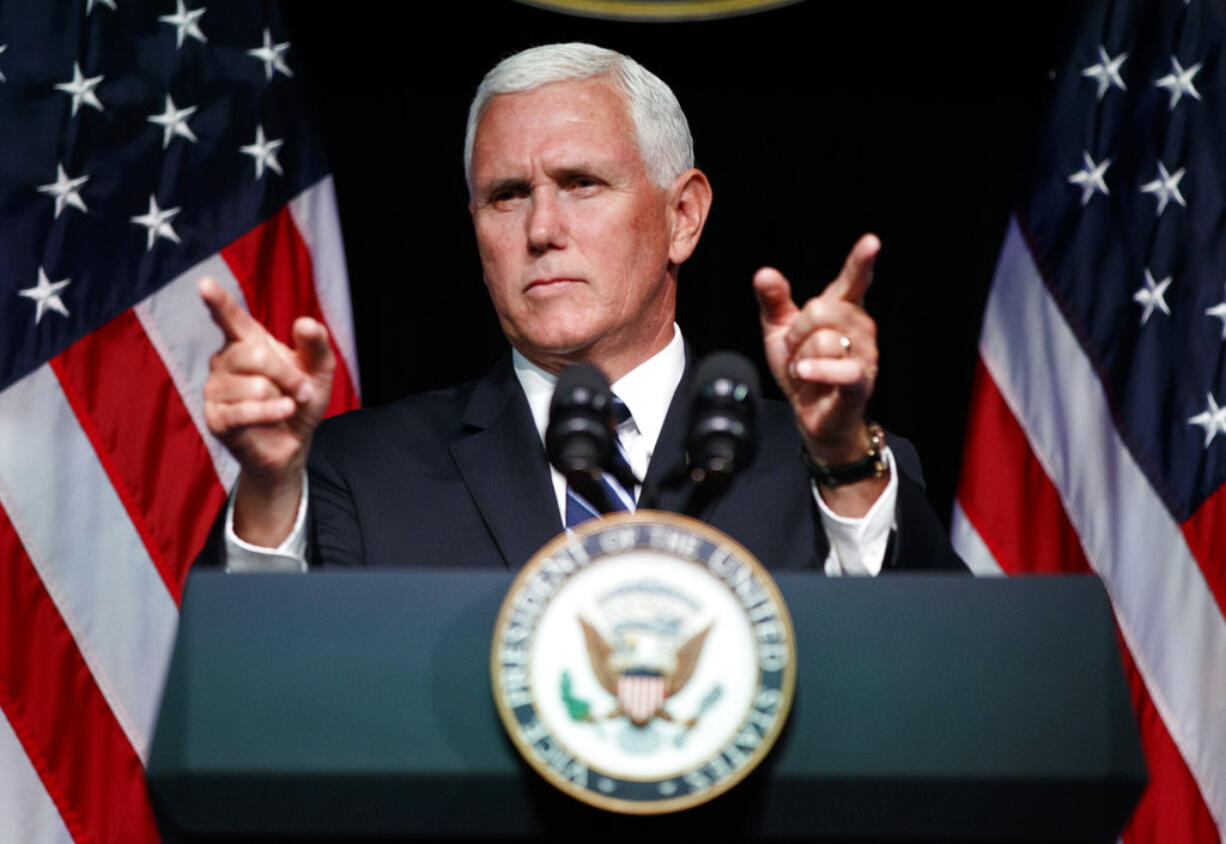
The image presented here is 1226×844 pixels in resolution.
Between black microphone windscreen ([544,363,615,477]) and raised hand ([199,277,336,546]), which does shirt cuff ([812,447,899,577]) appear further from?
raised hand ([199,277,336,546])

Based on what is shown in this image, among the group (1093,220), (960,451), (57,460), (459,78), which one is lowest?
(960,451)

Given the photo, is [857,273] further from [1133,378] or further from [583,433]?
[1133,378]

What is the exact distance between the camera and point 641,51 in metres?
3.18

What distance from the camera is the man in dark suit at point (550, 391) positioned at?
129cm

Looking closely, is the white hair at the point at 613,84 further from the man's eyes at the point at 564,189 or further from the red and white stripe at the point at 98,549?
the red and white stripe at the point at 98,549

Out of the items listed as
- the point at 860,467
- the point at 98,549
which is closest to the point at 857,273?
the point at 860,467

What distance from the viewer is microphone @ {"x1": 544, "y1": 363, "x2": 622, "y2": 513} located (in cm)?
114

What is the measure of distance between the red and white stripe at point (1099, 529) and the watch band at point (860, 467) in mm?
1405

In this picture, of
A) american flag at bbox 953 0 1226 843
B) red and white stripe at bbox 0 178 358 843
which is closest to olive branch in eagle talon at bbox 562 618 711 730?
red and white stripe at bbox 0 178 358 843

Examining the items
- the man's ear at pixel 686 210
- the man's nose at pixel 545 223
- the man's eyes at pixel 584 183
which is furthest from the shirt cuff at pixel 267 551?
the man's ear at pixel 686 210

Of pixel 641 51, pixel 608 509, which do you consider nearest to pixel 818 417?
pixel 608 509

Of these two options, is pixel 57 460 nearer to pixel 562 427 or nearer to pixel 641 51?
pixel 641 51

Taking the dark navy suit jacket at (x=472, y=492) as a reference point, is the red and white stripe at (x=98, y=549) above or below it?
below

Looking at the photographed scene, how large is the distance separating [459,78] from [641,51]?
41cm
